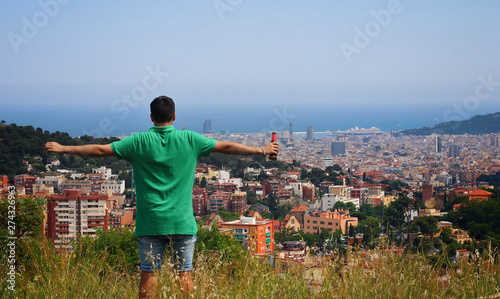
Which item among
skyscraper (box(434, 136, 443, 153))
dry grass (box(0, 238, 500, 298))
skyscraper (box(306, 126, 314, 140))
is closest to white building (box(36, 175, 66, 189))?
dry grass (box(0, 238, 500, 298))

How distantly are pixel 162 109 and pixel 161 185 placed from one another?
0.72 feet

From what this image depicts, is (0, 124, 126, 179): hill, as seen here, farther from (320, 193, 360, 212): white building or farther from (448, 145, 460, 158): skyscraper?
(448, 145, 460, 158): skyscraper

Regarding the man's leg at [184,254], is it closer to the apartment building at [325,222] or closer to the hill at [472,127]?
the apartment building at [325,222]

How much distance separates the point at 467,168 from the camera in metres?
43.4

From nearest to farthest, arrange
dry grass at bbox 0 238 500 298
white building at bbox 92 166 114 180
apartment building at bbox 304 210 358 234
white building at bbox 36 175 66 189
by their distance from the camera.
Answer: dry grass at bbox 0 238 500 298, apartment building at bbox 304 210 358 234, white building at bbox 36 175 66 189, white building at bbox 92 166 114 180

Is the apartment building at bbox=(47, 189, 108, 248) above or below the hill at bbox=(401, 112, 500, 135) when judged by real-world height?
below

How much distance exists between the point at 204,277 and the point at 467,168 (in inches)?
1769

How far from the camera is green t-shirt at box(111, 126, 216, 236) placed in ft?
5.18

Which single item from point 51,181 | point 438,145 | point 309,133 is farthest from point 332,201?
point 309,133

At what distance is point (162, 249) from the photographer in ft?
5.33

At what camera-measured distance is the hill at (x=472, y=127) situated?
66.4 metres

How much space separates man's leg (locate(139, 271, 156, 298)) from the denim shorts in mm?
14

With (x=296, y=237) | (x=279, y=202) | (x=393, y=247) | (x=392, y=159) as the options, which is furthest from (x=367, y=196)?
(x=393, y=247)

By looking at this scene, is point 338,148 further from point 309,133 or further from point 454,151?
point 454,151
